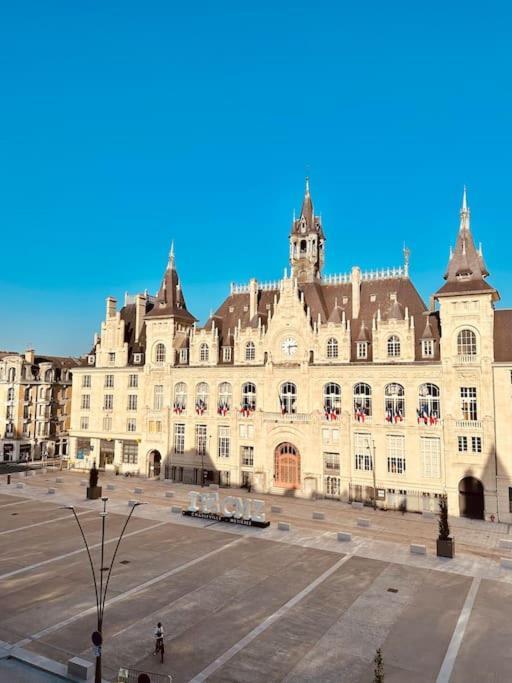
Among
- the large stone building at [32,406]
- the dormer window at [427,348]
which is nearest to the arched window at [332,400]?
the dormer window at [427,348]

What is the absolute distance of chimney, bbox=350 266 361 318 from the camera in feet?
208

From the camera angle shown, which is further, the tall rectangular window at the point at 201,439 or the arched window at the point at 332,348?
the tall rectangular window at the point at 201,439

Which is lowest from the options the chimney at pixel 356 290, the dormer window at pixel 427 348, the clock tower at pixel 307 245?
the dormer window at pixel 427 348

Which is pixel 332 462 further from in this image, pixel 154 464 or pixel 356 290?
pixel 154 464

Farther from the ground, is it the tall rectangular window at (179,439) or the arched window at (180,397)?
the arched window at (180,397)

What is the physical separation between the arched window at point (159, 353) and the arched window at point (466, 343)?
133 feet

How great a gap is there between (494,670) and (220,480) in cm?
4624

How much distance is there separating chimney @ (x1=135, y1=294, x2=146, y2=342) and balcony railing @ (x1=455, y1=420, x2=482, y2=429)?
48.5 m

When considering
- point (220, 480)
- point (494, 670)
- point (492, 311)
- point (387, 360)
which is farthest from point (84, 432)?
point (494, 670)

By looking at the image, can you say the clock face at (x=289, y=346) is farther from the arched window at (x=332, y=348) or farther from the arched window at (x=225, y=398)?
the arched window at (x=225, y=398)

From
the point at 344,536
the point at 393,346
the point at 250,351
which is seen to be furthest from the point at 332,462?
the point at 250,351

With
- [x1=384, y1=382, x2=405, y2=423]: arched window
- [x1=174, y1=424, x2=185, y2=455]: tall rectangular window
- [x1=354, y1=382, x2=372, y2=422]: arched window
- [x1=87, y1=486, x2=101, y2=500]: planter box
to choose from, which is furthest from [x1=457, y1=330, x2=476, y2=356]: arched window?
[x1=87, y1=486, x2=101, y2=500]: planter box

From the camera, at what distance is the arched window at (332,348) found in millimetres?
60688

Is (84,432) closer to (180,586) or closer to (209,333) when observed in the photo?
(209,333)
